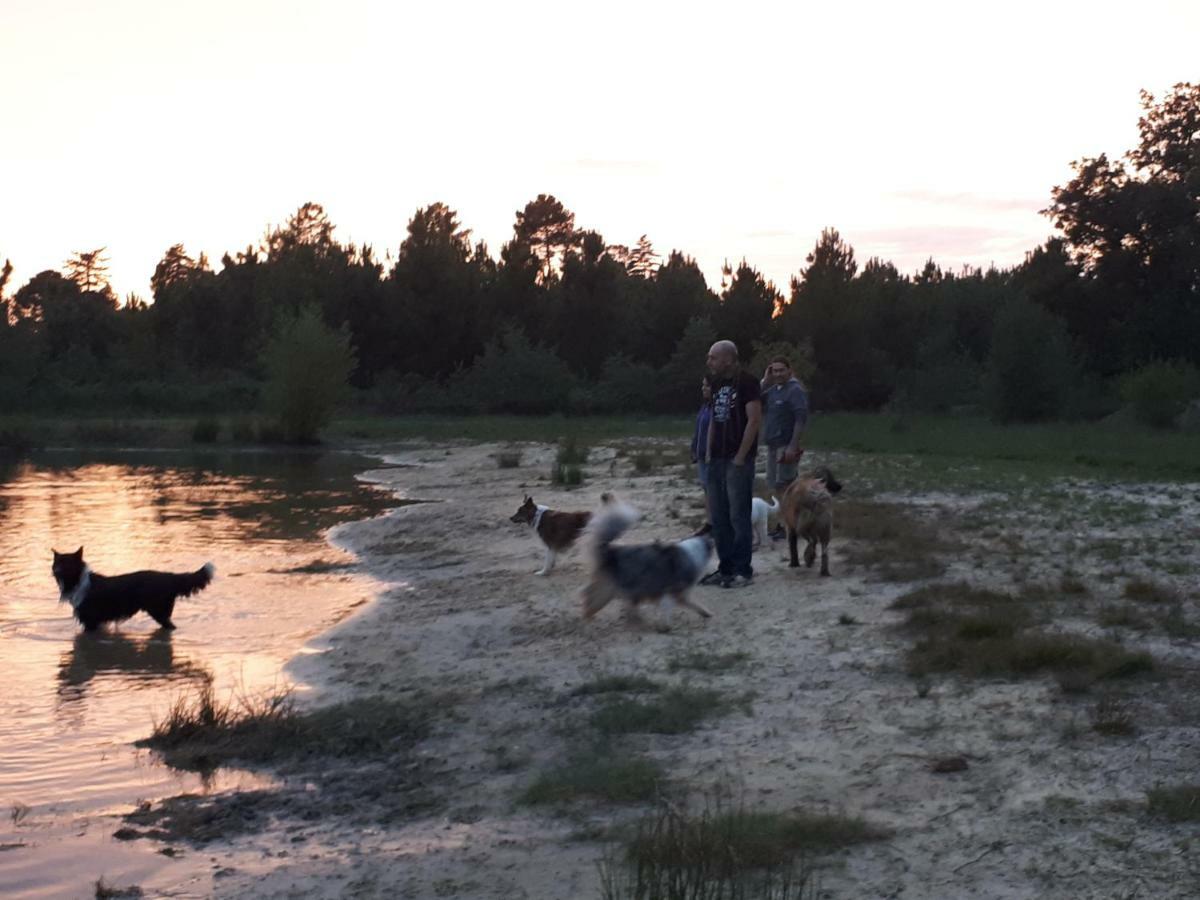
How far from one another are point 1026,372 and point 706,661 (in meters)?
36.2

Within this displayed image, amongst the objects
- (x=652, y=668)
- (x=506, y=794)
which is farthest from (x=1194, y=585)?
(x=506, y=794)

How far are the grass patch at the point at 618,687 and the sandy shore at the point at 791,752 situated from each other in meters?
0.15

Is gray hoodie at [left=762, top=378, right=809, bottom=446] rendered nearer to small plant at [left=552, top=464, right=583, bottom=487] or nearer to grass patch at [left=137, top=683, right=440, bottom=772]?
grass patch at [left=137, top=683, right=440, bottom=772]

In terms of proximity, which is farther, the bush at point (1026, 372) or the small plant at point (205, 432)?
the small plant at point (205, 432)

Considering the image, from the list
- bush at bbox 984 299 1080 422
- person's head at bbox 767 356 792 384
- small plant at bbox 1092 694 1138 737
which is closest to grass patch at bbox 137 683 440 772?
small plant at bbox 1092 694 1138 737

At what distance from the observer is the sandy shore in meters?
4.97

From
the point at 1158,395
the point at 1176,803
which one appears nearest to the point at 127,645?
the point at 1176,803

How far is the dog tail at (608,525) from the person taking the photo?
9.62 m

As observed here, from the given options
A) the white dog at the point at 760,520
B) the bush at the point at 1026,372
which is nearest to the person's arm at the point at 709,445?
the white dog at the point at 760,520

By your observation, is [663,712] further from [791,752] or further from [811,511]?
[811,511]

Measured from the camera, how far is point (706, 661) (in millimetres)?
8562

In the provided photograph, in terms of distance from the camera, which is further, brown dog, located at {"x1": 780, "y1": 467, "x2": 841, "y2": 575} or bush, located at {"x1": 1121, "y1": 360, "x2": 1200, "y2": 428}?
bush, located at {"x1": 1121, "y1": 360, "x2": 1200, "y2": 428}

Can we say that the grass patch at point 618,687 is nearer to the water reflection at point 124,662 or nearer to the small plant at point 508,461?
the water reflection at point 124,662

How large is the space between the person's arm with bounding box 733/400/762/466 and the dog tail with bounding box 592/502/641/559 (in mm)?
1361
